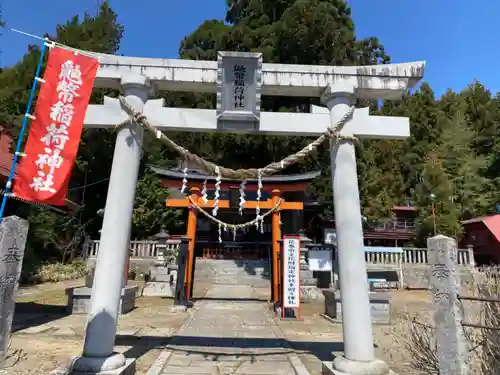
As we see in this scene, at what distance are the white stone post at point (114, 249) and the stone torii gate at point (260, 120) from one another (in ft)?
0.04

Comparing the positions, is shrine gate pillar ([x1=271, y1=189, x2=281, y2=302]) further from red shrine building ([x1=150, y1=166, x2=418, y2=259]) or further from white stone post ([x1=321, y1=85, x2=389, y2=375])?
white stone post ([x1=321, y1=85, x2=389, y2=375])

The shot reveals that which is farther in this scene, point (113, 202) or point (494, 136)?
point (494, 136)

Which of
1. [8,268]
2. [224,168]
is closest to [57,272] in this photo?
[8,268]

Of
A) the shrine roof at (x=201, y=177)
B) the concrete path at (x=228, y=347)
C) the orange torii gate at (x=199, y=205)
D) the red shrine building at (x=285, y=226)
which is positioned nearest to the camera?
the concrete path at (x=228, y=347)

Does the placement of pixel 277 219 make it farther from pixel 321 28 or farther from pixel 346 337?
pixel 321 28

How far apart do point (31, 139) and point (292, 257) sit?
23.7 feet

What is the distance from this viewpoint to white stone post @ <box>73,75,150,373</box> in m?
4.25

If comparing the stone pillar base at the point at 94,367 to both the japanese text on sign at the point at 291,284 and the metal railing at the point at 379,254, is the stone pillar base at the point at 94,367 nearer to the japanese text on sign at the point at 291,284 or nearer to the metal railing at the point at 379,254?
the japanese text on sign at the point at 291,284

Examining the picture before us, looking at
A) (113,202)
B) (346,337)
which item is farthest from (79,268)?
(346,337)

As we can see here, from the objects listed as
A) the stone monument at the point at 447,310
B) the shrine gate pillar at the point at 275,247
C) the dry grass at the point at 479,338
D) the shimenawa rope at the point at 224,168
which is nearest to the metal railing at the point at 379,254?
the shrine gate pillar at the point at 275,247

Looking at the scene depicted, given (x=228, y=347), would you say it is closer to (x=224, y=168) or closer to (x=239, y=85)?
(x=224, y=168)

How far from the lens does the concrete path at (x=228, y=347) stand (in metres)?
5.23

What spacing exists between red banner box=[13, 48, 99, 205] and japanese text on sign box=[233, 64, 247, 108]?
70.9 inches

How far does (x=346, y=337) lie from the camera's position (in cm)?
451
